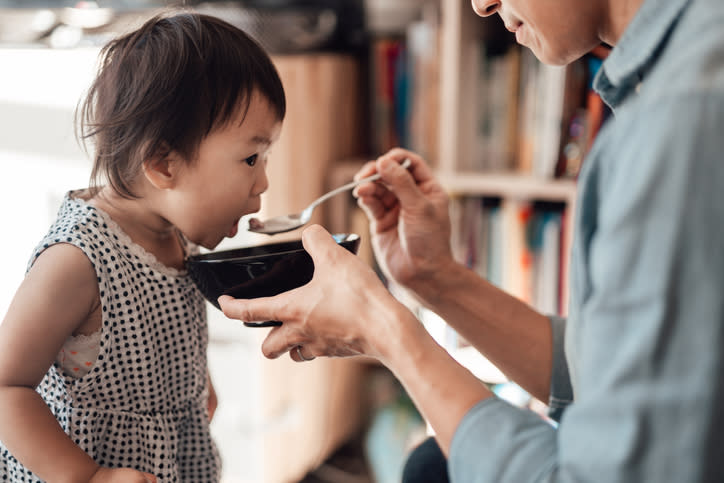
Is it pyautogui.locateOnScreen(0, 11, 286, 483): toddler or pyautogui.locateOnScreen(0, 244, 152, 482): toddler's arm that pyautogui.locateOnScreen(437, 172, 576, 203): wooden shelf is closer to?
pyautogui.locateOnScreen(0, 11, 286, 483): toddler

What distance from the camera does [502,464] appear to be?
583mm

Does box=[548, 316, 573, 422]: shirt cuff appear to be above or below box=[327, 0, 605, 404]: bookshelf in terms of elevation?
below

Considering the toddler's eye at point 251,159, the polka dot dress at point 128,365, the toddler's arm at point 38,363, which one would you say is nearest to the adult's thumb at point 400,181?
the toddler's eye at point 251,159

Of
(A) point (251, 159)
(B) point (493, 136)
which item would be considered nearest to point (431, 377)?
(A) point (251, 159)

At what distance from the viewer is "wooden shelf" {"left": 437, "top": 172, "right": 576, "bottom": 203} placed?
5.08 feet

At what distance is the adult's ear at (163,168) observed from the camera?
792mm

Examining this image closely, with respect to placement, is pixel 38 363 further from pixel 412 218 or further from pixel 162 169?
pixel 412 218

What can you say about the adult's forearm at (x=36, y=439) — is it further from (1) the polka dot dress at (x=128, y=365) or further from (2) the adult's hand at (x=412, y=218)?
(2) the adult's hand at (x=412, y=218)

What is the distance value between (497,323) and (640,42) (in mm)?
490

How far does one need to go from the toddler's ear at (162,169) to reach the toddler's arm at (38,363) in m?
0.14

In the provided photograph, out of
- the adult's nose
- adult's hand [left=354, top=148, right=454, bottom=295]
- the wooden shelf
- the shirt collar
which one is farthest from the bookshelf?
the shirt collar

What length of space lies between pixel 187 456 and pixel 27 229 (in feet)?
2.00

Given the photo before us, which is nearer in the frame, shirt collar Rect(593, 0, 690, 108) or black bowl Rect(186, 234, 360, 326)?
shirt collar Rect(593, 0, 690, 108)

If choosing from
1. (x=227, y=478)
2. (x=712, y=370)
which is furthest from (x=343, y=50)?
(x=712, y=370)
